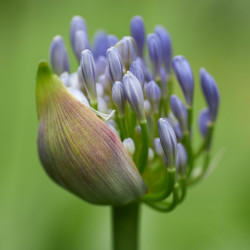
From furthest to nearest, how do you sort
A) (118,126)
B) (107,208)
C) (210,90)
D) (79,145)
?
1. (107,208)
2. (210,90)
3. (118,126)
4. (79,145)

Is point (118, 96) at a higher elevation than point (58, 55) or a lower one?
lower

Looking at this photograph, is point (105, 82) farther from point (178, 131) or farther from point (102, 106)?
point (178, 131)

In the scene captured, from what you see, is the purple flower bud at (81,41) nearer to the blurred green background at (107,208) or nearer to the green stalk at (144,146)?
the green stalk at (144,146)

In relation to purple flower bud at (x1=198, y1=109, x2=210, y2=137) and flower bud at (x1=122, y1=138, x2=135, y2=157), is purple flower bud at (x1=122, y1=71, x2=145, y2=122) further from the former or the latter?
purple flower bud at (x1=198, y1=109, x2=210, y2=137)

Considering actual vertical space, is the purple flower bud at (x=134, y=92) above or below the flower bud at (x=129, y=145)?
above

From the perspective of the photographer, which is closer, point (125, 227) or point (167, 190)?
point (167, 190)

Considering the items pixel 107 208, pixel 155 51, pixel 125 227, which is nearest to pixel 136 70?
pixel 155 51

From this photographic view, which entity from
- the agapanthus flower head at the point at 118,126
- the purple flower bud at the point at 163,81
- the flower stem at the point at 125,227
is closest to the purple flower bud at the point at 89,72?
the agapanthus flower head at the point at 118,126

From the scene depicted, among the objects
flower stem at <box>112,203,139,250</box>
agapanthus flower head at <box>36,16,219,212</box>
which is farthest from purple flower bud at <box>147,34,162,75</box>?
flower stem at <box>112,203,139,250</box>

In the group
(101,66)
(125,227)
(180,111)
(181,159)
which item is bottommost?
(125,227)
